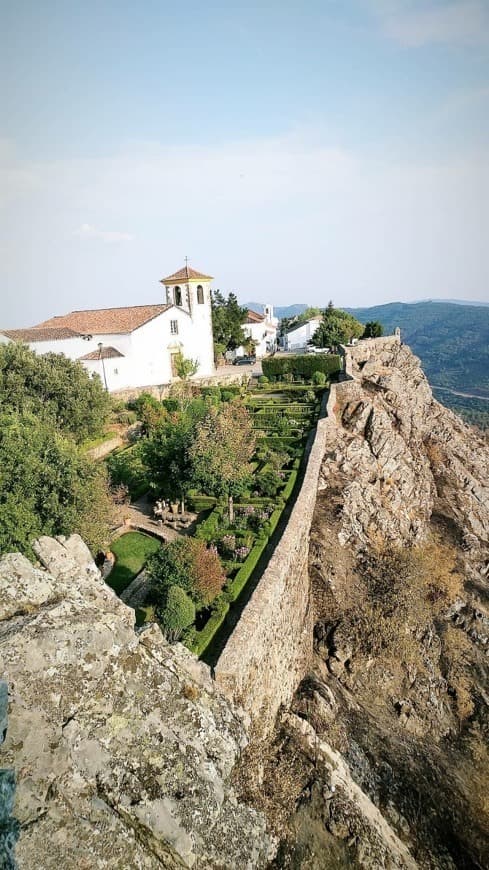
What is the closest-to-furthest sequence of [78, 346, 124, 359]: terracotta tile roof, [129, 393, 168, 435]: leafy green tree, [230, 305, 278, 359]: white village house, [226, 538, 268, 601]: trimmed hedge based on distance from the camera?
[226, 538, 268, 601]: trimmed hedge < [129, 393, 168, 435]: leafy green tree < [78, 346, 124, 359]: terracotta tile roof < [230, 305, 278, 359]: white village house

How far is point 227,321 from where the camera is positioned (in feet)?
177

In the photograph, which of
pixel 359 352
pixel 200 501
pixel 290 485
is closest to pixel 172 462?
pixel 200 501

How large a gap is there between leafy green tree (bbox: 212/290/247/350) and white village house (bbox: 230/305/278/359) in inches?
72.4

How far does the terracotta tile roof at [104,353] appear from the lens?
38.0 meters

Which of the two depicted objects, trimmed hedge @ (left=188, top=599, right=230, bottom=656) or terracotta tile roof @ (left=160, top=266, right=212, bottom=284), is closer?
trimmed hedge @ (left=188, top=599, right=230, bottom=656)

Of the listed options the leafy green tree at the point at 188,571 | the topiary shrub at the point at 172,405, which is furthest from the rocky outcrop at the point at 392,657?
the topiary shrub at the point at 172,405

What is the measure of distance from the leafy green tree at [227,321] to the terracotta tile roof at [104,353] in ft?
48.0

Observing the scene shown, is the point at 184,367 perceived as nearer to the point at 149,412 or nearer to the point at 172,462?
the point at 149,412

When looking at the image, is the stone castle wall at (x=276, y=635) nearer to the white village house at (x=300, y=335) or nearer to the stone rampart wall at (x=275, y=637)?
the stone rampart wall at (x=275, y=637)

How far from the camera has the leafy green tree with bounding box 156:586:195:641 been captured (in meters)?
12.6

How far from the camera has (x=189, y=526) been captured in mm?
20281

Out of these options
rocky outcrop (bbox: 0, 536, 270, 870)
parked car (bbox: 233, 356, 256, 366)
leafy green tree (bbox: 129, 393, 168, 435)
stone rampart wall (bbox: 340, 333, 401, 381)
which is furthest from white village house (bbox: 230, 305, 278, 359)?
rocky outcrop (bbox: 0, 536, 270, 870)

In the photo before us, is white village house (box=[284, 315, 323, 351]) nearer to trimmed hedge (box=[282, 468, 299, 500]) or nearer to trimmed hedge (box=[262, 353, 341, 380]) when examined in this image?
trimmed hedge (box=[262, 353, 341, 380])

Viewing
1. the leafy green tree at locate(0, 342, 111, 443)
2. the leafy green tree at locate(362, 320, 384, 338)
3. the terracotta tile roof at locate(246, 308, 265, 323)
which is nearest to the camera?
the leafy green tree at locate(0, 342, 111, 443)
